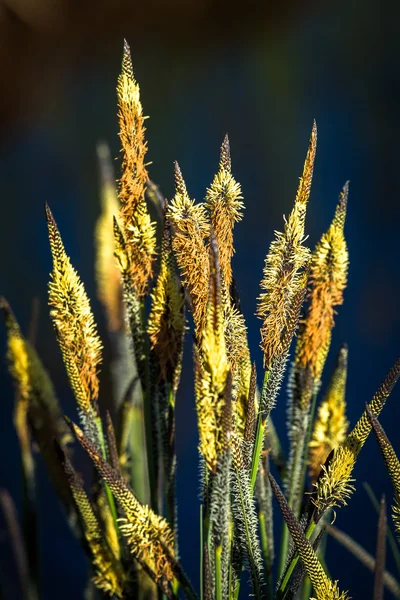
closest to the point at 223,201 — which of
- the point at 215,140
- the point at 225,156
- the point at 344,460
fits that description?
the point at 225,156

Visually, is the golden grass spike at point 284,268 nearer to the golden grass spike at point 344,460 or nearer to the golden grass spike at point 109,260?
the golden grass spike at point 344,460

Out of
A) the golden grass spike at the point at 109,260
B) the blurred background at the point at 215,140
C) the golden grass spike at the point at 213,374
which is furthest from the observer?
the blurred background at the point at 215,140

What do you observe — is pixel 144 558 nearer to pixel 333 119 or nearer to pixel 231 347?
pixel 231 347

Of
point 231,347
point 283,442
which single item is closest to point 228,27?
point 283,442

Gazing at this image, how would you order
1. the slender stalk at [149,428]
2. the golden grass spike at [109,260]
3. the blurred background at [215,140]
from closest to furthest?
the slender stalk at [149,428] → the golden grass spike at [109,260] → the blurred background at [215,140]

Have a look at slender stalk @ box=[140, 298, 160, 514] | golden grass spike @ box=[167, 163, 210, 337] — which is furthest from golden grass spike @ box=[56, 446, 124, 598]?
golden grass spike @ box=[167, 163, 210, 337]

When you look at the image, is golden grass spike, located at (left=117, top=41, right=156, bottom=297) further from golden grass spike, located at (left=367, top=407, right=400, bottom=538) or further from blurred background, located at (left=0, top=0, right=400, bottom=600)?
blurred background, located at (left=0, top=0, right=400, bottom=600)

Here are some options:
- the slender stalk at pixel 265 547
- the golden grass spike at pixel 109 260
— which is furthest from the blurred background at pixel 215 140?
the slender stalk at pixel 265 547

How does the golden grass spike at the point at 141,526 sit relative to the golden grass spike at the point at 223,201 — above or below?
below
